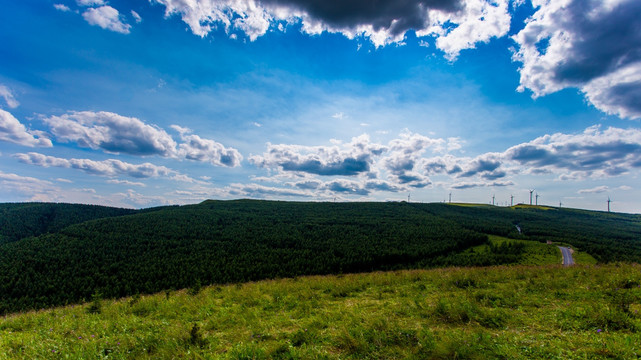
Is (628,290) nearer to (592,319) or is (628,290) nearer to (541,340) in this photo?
(592,319)

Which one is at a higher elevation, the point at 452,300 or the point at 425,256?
the point at 452,300

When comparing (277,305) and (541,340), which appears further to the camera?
(277,305)

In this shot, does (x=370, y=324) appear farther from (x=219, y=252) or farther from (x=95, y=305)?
(x=219, y=252)

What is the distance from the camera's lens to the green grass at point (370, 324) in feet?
17.1

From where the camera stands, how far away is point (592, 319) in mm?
5977

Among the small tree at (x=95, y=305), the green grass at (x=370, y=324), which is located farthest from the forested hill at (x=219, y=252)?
the green grass at (x=370, y=324)

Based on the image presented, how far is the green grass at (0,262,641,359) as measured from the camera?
17.1ft

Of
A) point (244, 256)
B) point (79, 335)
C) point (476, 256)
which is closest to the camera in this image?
point (79, 335)

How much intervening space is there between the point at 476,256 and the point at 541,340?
107182 mm

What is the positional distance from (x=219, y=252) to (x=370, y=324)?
140054mm

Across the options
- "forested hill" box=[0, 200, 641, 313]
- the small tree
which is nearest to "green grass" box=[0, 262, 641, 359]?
the small tree

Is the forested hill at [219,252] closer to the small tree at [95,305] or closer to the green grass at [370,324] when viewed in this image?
the small tree at [95,305]

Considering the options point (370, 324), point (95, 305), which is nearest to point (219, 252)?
point (95, 305)

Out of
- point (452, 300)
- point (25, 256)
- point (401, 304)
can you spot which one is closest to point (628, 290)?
point (452, 300)
